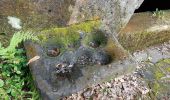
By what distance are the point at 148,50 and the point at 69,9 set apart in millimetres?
1649

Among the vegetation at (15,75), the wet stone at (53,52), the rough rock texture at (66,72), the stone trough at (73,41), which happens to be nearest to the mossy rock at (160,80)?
the stone trough at (73,41)

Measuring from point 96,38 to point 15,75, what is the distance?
109 cm

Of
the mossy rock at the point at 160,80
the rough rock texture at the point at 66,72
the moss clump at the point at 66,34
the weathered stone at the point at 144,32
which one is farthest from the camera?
the weathered stone at the point at 144,32

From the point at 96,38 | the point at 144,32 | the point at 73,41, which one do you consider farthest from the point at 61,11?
the point at 144,32

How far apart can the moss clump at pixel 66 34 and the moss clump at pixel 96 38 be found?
75 mm

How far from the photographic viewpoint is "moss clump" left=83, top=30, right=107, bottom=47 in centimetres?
379

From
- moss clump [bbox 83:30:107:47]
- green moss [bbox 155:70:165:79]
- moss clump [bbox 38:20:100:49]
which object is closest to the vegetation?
moss clump [bbox 38:20:100:49]

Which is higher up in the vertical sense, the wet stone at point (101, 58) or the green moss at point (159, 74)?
the wet stone at point (101, 58)

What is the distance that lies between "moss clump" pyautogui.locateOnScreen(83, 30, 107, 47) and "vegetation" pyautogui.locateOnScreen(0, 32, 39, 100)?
0.72 meters

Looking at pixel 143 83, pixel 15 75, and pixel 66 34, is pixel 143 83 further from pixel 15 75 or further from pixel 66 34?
pixel 15 75

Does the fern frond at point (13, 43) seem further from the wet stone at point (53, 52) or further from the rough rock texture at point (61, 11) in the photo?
the rough rock texture at point (61, 11)

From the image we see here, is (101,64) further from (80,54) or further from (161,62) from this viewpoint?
(161,62)

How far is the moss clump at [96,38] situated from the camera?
12.4 ft

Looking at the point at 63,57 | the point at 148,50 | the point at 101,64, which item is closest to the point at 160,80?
the point at 148,50
